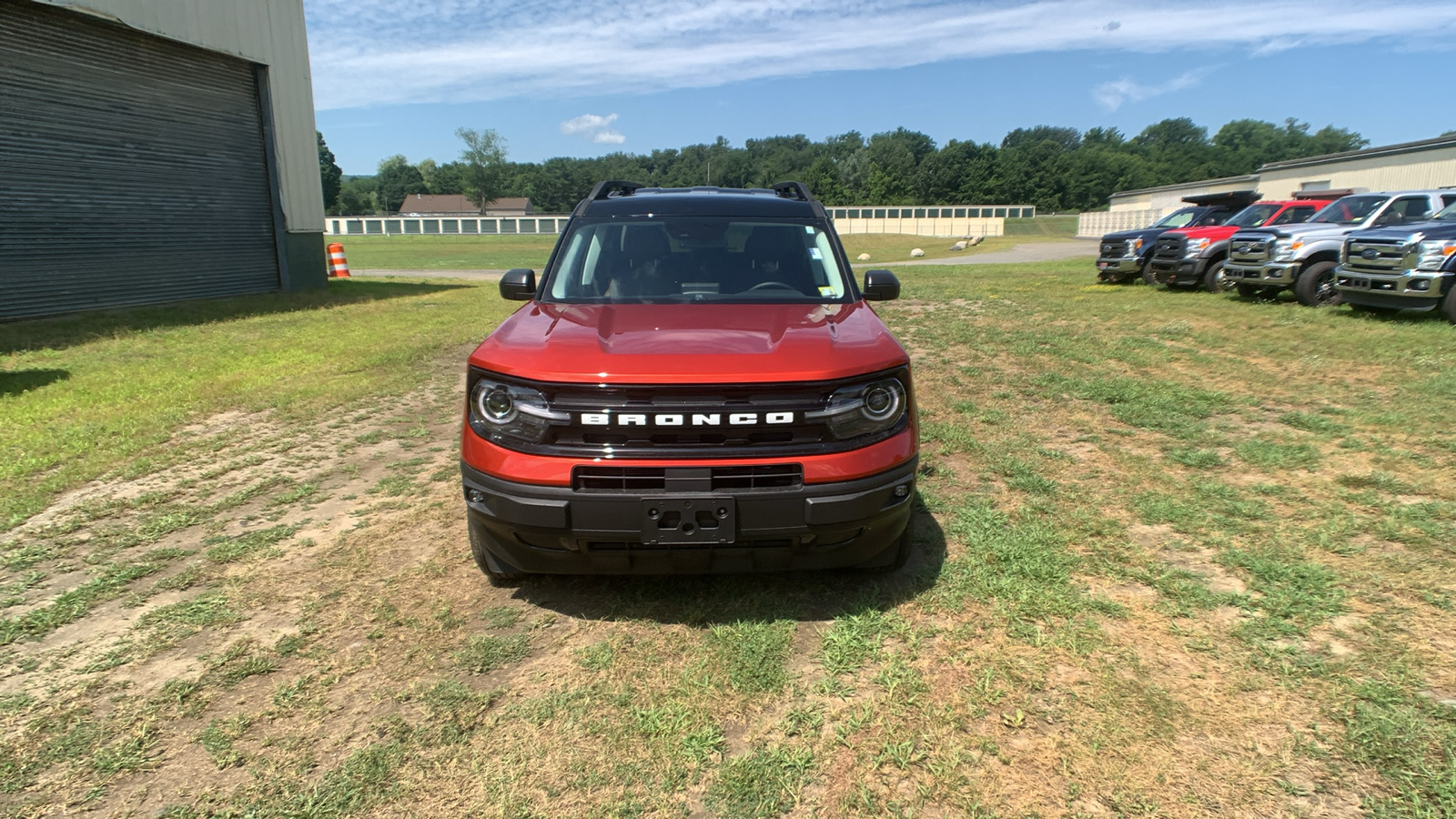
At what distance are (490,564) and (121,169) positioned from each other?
14225 mm

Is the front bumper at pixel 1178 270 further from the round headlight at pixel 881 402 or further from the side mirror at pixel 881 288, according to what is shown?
the round headlight at pixel 881 402

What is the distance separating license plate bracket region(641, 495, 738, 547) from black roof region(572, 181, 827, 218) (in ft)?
7.31

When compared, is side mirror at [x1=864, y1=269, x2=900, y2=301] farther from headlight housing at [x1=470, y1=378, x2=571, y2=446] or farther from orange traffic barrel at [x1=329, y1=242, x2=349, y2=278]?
orange traffic barrel at [x1=329, y1=242, x2=349, y2=278]

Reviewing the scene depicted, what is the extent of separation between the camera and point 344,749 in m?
2.54

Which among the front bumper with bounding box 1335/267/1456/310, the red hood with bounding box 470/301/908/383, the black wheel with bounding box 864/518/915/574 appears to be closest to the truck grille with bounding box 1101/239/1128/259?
the front bumper with bounding box 1335/267/1456/310

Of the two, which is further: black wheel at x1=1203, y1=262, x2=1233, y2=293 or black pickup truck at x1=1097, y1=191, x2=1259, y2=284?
black pickup truck at x1=1097, y1=191, x2=1259, y2=284

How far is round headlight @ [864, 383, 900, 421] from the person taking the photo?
315 cm

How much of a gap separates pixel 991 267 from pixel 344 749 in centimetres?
2624

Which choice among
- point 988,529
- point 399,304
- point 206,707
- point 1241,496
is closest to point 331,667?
point 206,707

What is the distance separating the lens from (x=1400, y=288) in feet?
34.9

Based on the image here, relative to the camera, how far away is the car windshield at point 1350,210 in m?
13.1

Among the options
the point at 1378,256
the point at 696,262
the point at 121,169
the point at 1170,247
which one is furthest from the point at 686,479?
the point at 1170,247

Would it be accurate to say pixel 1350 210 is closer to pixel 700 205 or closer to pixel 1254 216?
pixel 1254 216

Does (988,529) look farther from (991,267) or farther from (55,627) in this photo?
(991,267)
